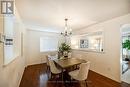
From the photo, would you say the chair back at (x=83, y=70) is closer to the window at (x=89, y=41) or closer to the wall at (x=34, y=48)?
the window at (x=89, y=41)

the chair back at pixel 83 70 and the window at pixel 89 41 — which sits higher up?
the window at pixel 89 41

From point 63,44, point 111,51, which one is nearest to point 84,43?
point 63,44

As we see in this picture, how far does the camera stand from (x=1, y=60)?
4.42ft

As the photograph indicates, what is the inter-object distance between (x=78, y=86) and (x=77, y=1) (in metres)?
2.50

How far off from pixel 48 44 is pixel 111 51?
4176mm

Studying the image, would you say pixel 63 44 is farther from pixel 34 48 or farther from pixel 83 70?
pixel 34 48

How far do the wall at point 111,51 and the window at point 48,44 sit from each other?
323 cm

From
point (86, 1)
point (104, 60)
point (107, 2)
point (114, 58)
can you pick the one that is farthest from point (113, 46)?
point (86, 1)

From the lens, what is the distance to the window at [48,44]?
6156 millimetres

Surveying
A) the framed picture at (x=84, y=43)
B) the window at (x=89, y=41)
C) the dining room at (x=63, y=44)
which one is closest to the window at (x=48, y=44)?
the dining room at (x=63, y=44)

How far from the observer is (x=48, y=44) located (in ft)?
21.0

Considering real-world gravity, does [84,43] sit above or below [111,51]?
above

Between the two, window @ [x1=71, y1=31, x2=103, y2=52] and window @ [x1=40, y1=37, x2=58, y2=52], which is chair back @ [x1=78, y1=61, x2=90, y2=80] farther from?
window @ [x1=40, y1=37, x2=58, y2=52]

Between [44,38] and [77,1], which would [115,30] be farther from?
[44,38]
